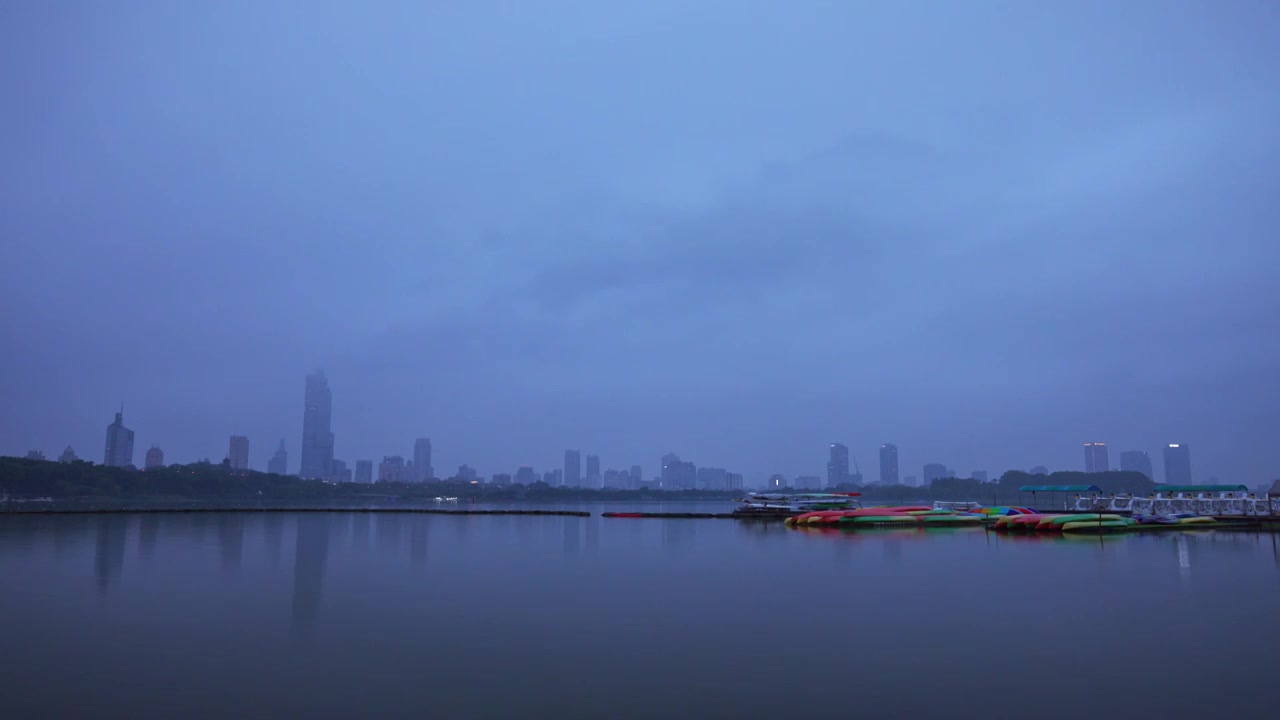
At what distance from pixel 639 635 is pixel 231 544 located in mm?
34461

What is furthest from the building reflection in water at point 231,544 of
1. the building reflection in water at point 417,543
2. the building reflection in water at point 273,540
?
the building reflection in water at point 417,543

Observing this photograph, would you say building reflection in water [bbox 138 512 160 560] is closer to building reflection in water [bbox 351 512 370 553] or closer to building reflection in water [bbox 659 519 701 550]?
building reflection in water [bbox 351 512 370 553]

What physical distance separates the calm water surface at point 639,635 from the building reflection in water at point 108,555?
0.22 metres

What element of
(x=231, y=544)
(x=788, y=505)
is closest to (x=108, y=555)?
(x=231, y=544)

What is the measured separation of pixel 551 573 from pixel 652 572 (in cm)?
410

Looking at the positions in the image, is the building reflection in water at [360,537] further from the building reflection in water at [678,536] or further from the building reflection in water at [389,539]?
the building reflection in water at [678,536]

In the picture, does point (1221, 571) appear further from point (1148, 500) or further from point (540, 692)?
point (1148, 500)

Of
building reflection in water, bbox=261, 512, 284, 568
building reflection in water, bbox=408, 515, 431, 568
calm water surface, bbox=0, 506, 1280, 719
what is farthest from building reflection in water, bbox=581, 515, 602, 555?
building reflection in water, bbox=261, 512, 284, 568

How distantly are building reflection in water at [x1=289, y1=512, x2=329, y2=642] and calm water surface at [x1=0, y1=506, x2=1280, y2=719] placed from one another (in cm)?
15

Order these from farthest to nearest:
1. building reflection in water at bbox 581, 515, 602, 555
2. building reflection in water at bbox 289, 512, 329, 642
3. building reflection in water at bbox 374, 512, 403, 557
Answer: building reflection in water at bbox 581, 515, 602, 555, building reflection in water at bbox 374, 512, 403, 557, building reflection in water at bbox 289, 512, 329, 642

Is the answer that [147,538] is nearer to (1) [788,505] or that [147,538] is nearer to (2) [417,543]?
(2) [417,543]

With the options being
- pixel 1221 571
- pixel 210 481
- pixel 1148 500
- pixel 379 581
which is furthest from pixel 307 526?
pixel 210 481

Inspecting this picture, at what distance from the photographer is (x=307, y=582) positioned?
26797 millimetres

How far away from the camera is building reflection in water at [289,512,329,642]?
730 inches
